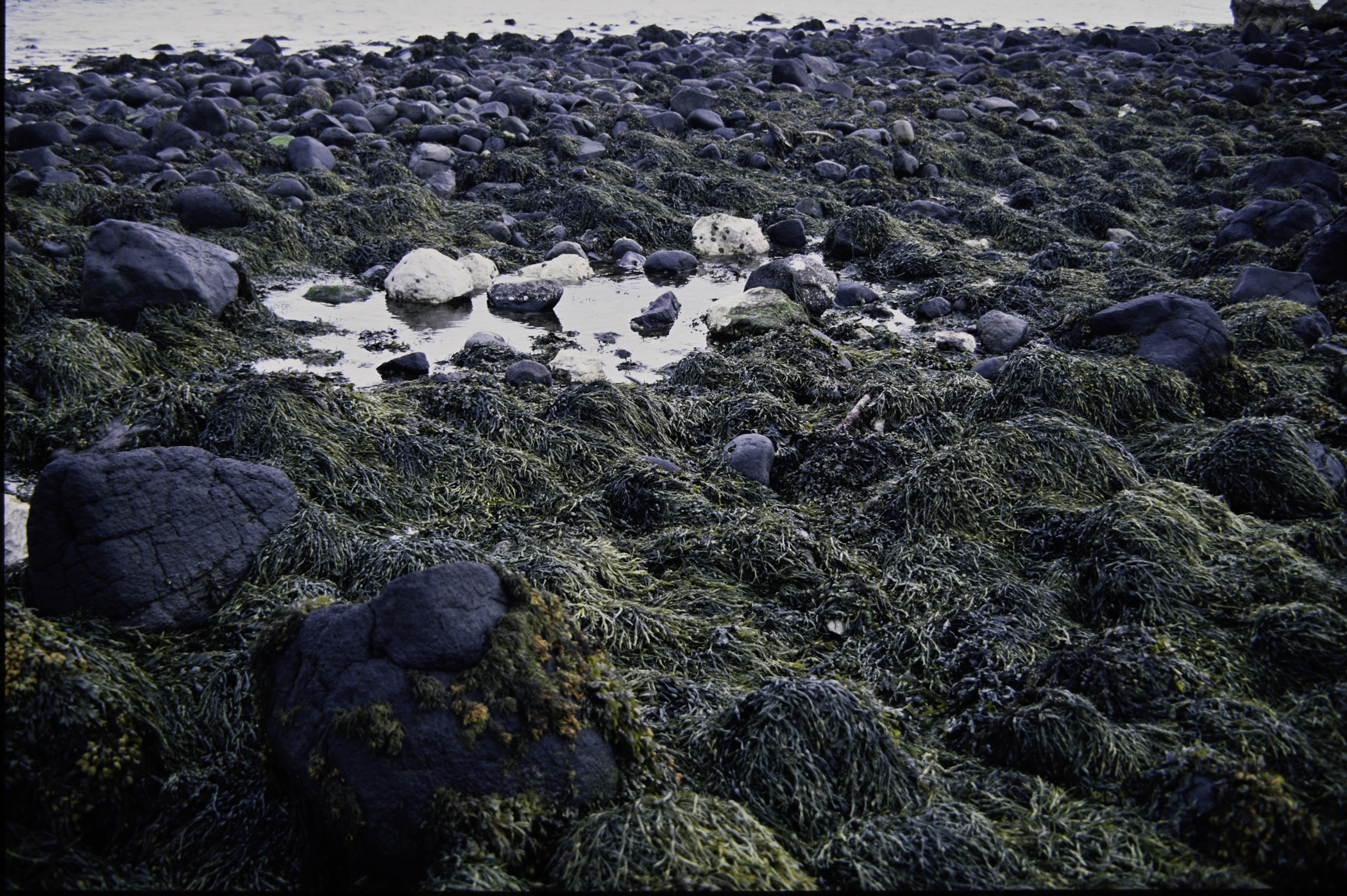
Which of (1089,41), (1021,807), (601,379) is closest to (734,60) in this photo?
(1089,41)

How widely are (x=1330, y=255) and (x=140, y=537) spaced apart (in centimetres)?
930

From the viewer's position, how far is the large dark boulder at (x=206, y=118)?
A: 1148 centimetres

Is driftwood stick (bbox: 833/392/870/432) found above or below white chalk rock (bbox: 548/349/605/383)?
above

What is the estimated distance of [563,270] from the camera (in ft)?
26.5

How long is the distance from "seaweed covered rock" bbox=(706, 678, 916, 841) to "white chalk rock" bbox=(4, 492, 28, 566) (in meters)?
3.08

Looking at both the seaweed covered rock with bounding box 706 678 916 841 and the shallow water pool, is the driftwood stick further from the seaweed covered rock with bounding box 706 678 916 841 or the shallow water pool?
the seaweed covered rock with bounding box 706 678 916 841

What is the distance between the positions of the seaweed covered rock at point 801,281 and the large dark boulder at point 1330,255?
4.27 metres

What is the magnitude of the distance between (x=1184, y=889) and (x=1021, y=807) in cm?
51

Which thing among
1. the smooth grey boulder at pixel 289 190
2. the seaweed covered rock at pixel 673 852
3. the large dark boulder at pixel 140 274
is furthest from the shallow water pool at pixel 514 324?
the seaweed covered rock at pixel 673 852

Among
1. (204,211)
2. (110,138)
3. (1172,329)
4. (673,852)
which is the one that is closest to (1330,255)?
(1172,329)

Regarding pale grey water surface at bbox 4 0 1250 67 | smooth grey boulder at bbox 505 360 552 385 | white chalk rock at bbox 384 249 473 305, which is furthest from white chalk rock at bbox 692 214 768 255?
pale grey water surface at bbox 4 0 1250 67

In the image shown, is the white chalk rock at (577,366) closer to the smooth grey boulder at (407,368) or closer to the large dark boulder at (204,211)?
the smooth grey boulder at (407,368)

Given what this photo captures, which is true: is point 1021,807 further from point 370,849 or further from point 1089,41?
point 1089,41

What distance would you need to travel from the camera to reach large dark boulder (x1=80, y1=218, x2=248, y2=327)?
5910mm
